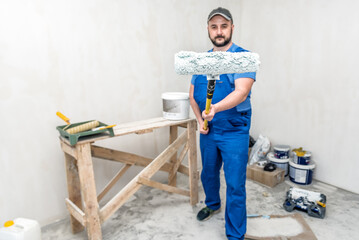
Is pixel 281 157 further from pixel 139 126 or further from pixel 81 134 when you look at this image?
pixel 81 134

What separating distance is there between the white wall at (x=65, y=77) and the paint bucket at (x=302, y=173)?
1499mm

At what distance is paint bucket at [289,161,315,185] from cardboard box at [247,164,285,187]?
0.11m

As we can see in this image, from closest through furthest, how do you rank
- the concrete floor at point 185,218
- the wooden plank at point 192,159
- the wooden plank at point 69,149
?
the wooden plank at point 69,149 → the concrete floor at point 185,218 → the wooden plank at point 192,159

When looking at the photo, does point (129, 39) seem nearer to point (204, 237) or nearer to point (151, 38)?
point (151, 38)

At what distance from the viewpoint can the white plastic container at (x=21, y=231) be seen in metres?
1.43

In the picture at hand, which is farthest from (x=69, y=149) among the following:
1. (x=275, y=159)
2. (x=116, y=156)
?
(x=275, y=159)

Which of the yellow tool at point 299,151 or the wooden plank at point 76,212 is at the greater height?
the yellow tool at point 299,151

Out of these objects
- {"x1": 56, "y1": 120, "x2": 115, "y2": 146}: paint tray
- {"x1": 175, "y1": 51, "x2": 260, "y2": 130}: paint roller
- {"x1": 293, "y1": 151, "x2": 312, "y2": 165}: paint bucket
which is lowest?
{"x1": 293, "y1": 151, "x2": 312, "y2": 165}: paint bucket

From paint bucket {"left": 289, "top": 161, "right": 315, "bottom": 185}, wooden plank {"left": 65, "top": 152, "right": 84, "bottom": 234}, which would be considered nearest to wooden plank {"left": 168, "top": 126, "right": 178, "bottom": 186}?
wooden plank {"left": 65, "top": 152, "right": 84, "bottom": 234}

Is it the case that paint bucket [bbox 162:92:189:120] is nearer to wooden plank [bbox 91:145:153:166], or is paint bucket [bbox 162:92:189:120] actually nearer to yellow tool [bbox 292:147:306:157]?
wooden plank [bbox 91:145:153:166]

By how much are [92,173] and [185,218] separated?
87 centimetres

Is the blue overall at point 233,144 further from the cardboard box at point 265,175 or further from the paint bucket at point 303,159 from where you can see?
the paint bucket at point 303,159

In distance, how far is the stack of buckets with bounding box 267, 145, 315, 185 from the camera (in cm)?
248

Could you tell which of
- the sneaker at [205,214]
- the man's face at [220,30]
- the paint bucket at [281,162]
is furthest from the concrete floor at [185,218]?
the man's face at [220,30]
